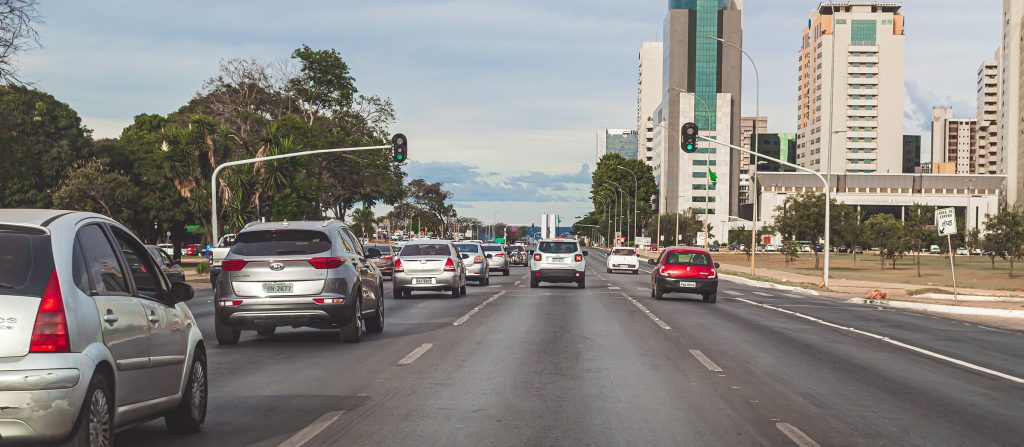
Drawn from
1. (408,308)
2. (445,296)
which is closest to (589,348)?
(408,308)

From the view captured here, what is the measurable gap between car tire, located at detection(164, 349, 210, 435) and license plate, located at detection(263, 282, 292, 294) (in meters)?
6.40

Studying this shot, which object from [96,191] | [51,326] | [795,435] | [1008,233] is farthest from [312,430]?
[96,191]

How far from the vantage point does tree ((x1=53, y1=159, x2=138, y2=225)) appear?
64500 mm

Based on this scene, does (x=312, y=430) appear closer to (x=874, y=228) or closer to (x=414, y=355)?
(x=414, y=355)

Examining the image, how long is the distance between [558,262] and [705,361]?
22673 mm

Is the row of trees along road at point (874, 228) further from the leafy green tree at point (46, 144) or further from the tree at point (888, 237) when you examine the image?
the leafy green tree at point (46, 144)

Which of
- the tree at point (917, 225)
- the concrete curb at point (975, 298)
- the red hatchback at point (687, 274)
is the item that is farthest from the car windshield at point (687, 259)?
the tree at point (917, 225)

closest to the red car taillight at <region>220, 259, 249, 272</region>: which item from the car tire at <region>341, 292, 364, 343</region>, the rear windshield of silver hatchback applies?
the rear windshield of silver hatchback

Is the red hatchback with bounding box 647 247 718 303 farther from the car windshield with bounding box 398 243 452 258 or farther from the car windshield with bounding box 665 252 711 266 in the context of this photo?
the car windshield with bounding box 398 243 452 258

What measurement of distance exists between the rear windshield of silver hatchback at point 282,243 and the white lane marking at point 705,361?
216 inches

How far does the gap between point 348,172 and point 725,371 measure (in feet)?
227

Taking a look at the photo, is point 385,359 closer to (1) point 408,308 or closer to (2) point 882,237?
(1) point 408,308

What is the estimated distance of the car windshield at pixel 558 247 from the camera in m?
36.4

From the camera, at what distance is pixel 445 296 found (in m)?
31.0
